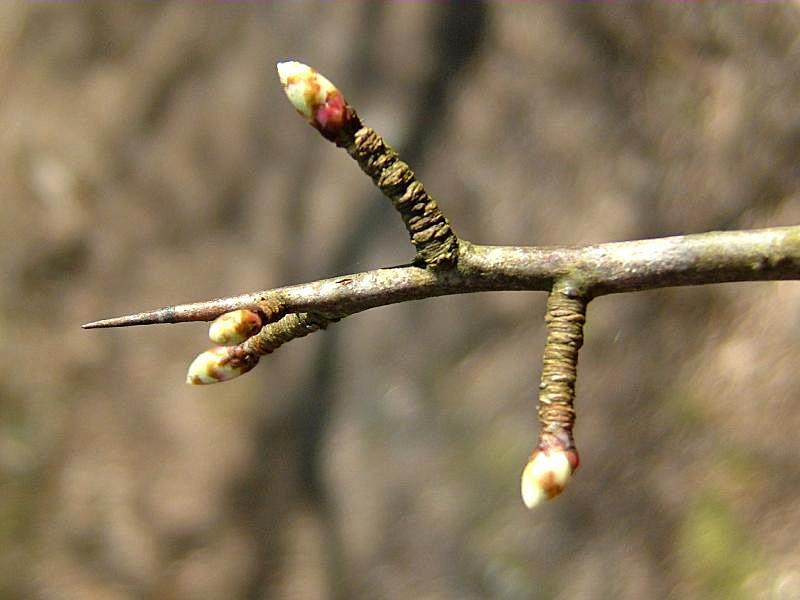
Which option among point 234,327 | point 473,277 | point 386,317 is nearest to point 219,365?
point 234,327

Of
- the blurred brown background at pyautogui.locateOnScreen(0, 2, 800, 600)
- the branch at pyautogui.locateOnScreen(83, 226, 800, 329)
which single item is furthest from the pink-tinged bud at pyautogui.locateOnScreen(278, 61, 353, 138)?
the blurred brown background at pyautogui.locateOnScreen(0, 2, 800, 600)

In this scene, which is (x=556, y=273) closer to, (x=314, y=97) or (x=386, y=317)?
(x=314, y=97)

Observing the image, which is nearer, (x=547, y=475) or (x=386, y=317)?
(x=547, y=475)

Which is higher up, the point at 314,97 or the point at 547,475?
the point at 314,97

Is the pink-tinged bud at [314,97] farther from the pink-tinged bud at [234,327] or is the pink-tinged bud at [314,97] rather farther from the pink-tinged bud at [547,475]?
the pink-tinged bud at [547,475]

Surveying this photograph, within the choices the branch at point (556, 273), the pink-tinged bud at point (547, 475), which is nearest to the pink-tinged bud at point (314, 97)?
the branch at point (556, 273)

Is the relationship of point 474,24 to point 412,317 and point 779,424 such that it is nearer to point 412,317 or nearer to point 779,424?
point 412,317

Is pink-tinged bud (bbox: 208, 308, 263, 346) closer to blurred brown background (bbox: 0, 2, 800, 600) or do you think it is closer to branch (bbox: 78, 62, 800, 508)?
branch (bbox: 78, 62, 800, 508)
